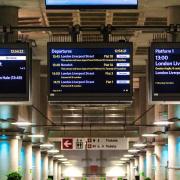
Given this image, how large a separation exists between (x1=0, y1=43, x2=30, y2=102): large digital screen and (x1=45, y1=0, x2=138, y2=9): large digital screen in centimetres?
171

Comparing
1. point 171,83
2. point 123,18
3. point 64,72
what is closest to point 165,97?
point 171,83

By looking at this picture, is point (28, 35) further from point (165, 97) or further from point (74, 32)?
point (165, 97)

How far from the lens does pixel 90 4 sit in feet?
31.8

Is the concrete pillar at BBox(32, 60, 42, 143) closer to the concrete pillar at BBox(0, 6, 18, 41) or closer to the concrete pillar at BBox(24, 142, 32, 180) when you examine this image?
the concrete pillar at BBox(24, 142, 32, 180)

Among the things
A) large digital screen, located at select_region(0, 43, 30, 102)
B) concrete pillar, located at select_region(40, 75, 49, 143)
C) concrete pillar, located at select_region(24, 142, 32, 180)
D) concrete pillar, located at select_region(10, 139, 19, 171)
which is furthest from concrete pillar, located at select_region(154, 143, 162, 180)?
large digital screen, located at select_region(0, 43, 30, 102)

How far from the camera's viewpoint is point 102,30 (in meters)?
11.8

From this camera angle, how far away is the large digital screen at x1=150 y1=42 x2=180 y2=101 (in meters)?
11.0

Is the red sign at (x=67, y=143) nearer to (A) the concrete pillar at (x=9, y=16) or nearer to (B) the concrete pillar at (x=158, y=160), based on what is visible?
(B) the concrete pillar at (x=158, y=160)

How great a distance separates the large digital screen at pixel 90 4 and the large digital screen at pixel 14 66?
1709mm

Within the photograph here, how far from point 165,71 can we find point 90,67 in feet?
4.69

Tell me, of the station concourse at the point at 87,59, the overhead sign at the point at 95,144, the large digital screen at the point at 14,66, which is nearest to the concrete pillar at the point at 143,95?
the overhead sign at the point at 95,144

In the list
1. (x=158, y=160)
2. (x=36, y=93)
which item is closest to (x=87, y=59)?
(x=36, y=93)

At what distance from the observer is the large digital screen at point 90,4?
9602 millimetres

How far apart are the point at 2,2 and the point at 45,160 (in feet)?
108
